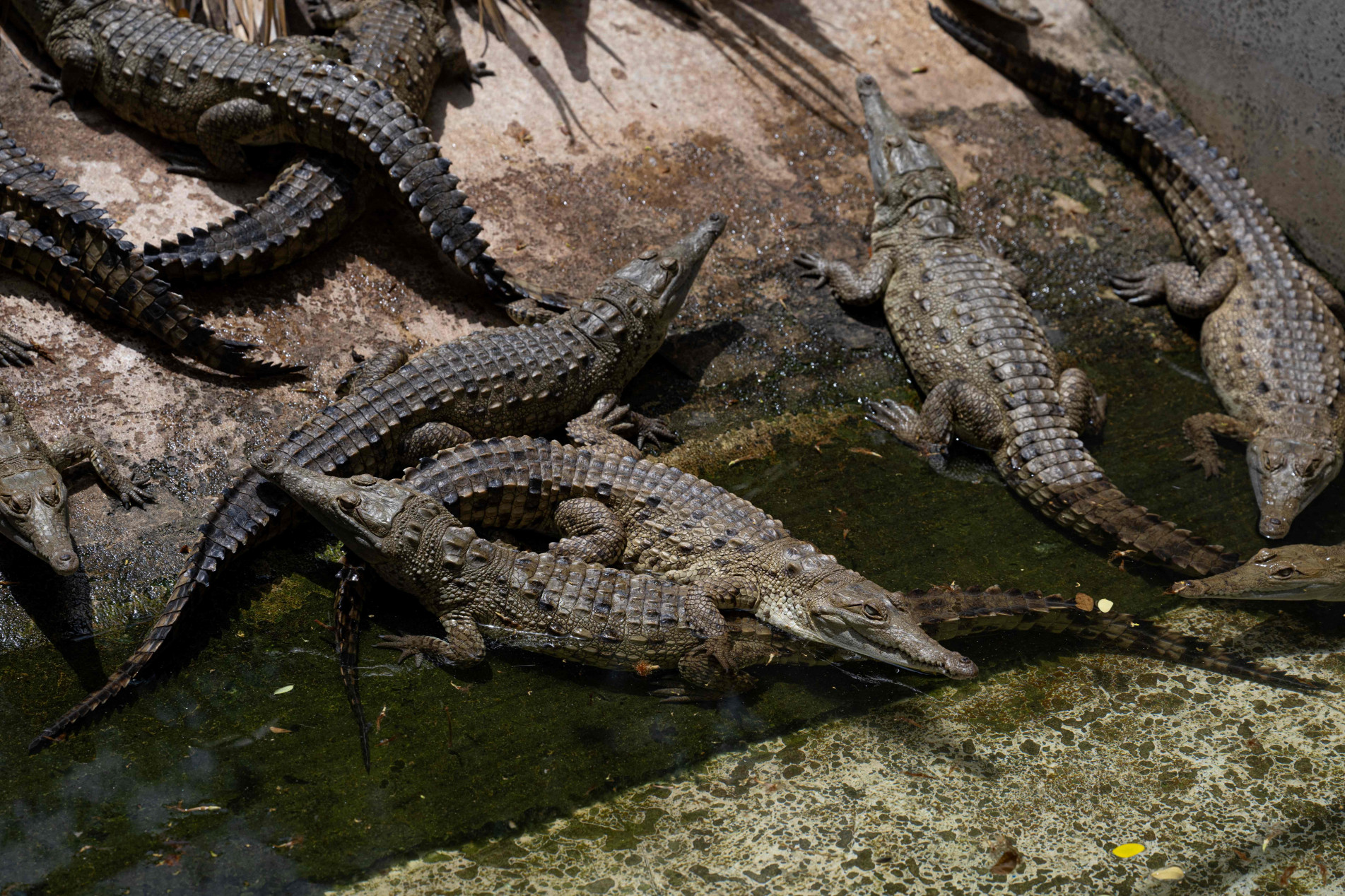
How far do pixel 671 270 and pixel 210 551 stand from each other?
2430mm

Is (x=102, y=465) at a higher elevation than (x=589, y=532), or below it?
below

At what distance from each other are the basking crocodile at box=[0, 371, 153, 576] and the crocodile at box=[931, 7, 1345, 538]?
15.7 ft

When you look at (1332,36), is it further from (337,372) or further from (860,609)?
(337,372)

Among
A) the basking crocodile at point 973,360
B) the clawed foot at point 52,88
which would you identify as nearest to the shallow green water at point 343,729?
the basking crocodile at point 973,360

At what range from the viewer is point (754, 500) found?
14.2 feet

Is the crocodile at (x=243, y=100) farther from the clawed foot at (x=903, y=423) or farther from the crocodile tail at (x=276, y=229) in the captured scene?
the clawed foot at (x=903, y=423)

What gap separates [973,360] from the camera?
4812 mm

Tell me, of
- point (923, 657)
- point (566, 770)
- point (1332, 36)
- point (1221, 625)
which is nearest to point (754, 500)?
point (923, 657)

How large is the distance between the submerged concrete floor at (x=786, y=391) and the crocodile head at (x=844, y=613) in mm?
174

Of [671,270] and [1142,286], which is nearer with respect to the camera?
[671,270]

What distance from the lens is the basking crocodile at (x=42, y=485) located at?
3.37 meters

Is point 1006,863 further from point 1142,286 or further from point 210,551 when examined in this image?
point 1142,286

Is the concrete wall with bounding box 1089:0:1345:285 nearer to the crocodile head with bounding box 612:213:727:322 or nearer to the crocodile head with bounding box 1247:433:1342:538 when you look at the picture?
the crocodile head with bounding box 1247:433:1342:538

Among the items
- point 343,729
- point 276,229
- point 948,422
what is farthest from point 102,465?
point 948,422
